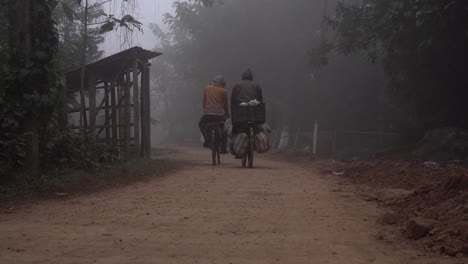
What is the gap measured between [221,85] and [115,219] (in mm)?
6434

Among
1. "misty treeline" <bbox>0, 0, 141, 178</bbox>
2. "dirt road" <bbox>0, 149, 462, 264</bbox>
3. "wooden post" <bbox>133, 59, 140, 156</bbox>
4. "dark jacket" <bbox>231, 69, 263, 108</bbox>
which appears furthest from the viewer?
"wooden post" <bbox>133, 59, 140, 156</bbox>

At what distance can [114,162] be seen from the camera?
9.90 m

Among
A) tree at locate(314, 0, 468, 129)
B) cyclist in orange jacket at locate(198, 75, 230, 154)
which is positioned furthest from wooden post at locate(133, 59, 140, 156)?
tree at locate(314, 0, 468, 129)

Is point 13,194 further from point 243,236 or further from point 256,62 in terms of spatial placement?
point 256,62

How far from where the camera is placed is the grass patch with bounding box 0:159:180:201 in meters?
6.25

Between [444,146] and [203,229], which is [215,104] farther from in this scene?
[203,229]

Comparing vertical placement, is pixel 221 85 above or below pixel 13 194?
above

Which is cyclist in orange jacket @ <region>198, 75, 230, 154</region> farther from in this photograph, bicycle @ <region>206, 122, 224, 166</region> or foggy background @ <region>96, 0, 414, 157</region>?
foggy background @ <region>96, 0, 414, 157</region>

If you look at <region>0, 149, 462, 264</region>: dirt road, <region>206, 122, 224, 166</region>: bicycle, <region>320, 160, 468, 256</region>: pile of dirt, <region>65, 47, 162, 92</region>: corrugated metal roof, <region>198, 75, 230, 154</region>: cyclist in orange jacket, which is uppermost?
<region>65, 47, 162, 92</region>: corrugated metal roof

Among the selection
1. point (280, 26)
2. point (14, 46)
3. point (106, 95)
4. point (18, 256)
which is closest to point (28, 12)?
point (14, 46)

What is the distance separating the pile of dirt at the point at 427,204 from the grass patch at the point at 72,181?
12.1 feet

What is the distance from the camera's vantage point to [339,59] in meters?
24.5

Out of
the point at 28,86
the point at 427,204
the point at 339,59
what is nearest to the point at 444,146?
the point at 427,204

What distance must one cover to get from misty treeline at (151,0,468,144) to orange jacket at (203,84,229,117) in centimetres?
483
